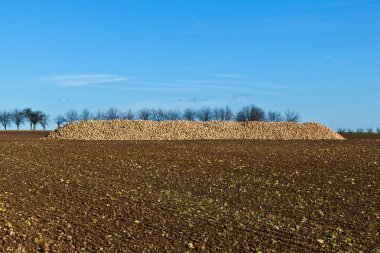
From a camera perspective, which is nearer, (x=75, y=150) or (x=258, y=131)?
(x=75, y=150)

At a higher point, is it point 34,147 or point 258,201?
point 34,147

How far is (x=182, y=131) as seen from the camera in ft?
154

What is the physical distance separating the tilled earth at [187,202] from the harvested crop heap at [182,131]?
20.4m

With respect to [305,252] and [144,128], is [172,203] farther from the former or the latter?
[144,128]

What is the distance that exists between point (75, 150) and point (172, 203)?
1170 cm

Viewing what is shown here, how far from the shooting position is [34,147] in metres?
26.3

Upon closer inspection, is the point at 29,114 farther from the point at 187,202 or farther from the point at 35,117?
the point at 187,202

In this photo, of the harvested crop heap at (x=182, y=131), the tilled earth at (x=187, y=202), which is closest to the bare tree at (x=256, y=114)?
the harvested crop heap at (x=182, y=131)

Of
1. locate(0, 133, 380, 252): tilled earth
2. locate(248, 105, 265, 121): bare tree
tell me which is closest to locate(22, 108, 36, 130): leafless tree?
locate(248, 105, 265, 121): bare tree

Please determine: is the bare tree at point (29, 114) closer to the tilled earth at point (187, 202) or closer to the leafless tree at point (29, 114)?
the leafless tree at point (29, 114)

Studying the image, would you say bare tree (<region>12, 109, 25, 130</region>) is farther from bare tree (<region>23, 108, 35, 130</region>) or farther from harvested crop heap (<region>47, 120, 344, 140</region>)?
harvested crop heap (<region>47, 120, 344, 140</region>)

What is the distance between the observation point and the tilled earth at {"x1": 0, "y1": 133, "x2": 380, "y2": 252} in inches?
454

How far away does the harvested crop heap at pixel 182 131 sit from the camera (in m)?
44.5

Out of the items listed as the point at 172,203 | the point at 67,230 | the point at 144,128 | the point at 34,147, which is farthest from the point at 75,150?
the point at 144,128
